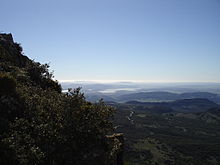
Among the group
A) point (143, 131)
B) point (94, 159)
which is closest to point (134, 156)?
point (143, 131)

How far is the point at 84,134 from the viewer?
54.2 ft

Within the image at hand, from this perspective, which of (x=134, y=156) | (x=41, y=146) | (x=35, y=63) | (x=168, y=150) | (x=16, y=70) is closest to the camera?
(x=41, y=146)

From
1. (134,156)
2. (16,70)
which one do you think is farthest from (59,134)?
(134,156)

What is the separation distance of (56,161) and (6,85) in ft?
23.0

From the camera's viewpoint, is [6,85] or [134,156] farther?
[134,156]

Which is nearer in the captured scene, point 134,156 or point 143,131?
point 134,156

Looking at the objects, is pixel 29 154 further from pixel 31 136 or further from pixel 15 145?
pixel 31 136

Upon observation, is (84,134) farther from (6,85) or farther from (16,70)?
(16,70)

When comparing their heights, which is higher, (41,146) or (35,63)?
(35,63)

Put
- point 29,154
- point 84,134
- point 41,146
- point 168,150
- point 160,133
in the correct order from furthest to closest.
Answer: point 160,133 → point 168,150 → point 84,134 → point 41,146 → point 29,154

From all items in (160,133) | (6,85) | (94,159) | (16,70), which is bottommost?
(160,133)

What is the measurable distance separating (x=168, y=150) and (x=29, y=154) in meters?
130

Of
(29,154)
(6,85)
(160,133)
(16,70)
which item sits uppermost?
(16,70)

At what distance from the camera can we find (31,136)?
48.3 feet
